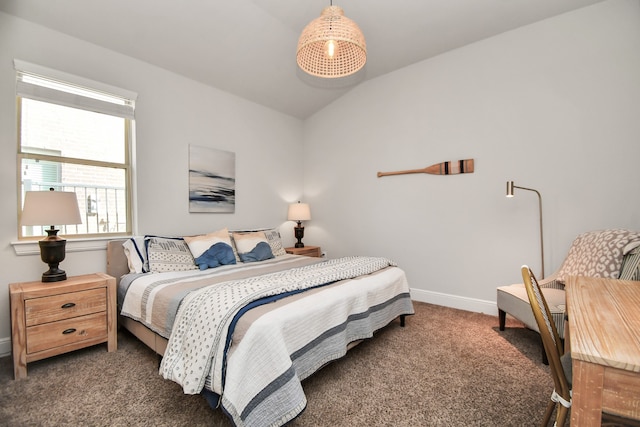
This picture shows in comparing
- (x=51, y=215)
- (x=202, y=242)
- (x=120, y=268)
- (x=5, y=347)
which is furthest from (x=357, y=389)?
(x=5, y=347)

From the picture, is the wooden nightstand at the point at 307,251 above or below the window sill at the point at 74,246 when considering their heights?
below

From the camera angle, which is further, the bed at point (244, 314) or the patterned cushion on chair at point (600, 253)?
the patterned cushion on chair at point (600, 253)

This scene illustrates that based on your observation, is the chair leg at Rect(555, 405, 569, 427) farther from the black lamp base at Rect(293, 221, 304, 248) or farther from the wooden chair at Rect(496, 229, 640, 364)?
the black lamp base at Rect(293, 221, 304, 248)

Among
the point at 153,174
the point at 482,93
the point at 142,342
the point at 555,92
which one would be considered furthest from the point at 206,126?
the point at 555,92

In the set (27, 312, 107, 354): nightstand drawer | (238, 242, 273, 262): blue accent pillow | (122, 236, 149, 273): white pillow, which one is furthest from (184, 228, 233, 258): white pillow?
(27, 312, 107, 354): nightstand drawer

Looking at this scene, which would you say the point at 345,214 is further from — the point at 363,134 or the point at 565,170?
the point at 565,170

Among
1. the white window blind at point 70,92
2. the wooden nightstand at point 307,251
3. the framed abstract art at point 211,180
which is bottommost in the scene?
the wooden nightstand at point 307,251

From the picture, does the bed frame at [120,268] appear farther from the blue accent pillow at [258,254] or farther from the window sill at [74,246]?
the blue accent pillow at [258,254]

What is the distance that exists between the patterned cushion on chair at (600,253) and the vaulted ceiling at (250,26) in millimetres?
2127

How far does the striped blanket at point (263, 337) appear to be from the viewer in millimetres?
1338

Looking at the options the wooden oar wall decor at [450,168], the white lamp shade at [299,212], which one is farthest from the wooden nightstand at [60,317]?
the wooden oar wall decor at [450,168]

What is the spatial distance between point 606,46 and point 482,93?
0.99m

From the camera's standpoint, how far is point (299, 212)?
173 inches

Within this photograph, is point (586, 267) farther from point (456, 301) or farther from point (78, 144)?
point (78, 144)
